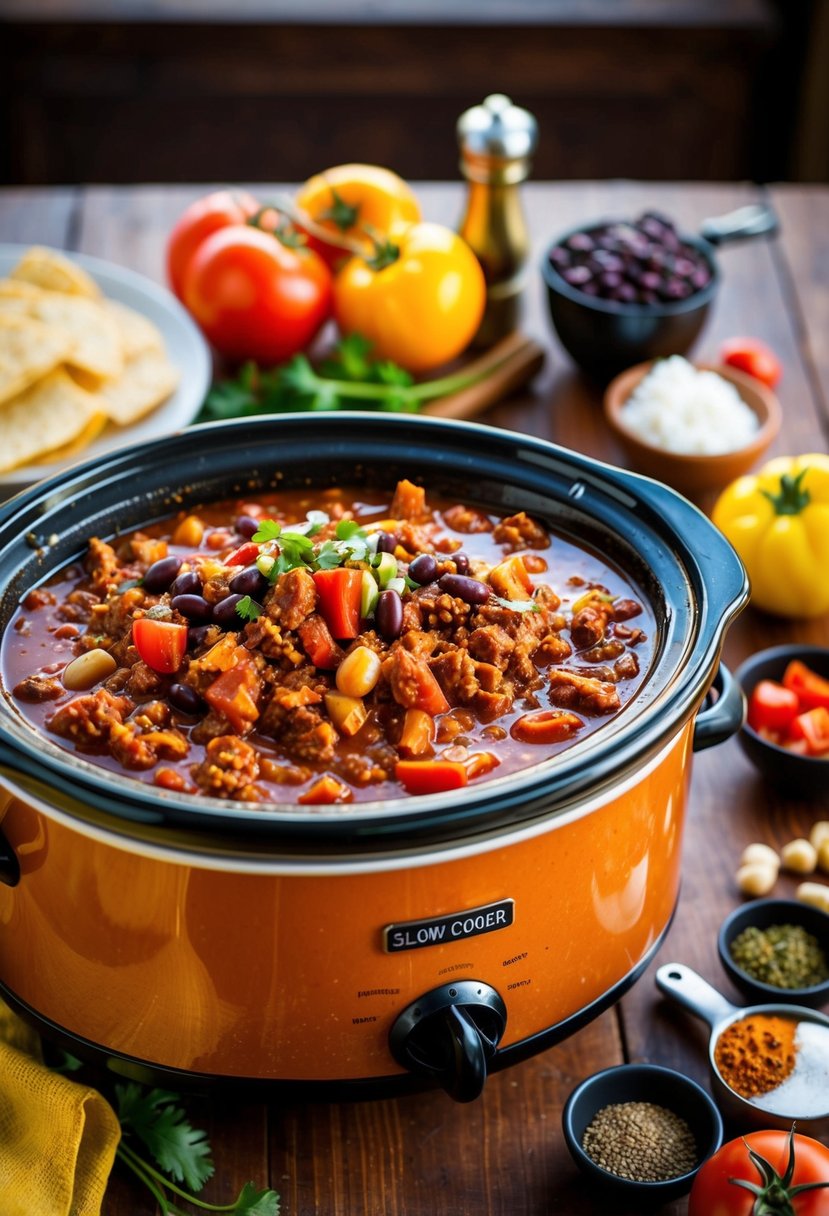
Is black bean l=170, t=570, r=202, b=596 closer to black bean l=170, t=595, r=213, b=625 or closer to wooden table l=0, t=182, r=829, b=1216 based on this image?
black bean l=170, t=595, r=213, b=625

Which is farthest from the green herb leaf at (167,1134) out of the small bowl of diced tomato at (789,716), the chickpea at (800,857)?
the small bowl of diced tomato at (789,716)

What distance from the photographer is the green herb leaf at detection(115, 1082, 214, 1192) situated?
2.63 metres

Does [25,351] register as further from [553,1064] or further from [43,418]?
[553,1064]

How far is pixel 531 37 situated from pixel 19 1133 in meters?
7.06

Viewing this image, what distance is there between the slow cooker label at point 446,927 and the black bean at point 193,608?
77cm

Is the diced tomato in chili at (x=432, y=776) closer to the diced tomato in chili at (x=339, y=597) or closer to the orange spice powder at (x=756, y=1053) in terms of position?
the diced tomato in chili at (x=339, y=597)

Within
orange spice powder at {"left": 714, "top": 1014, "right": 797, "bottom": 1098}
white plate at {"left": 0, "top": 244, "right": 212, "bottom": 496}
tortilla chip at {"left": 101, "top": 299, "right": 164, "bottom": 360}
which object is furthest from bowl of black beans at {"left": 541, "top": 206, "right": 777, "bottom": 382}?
orange spice powder at {"left": 714, "top": 1014, "right": 797, "bottom": 1098}

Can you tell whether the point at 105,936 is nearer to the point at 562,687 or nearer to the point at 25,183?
the point at 562,687

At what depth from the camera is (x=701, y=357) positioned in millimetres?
5238

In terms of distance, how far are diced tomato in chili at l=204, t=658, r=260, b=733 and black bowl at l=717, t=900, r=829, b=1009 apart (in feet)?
3.77

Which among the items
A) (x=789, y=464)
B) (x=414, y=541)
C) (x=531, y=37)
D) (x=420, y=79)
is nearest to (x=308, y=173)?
(x=420, y=79)

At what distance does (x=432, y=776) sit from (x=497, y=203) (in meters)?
3.03

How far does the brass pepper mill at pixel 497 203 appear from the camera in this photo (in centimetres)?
489

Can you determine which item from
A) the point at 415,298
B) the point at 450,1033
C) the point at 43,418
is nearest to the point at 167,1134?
the point at 450,1033
